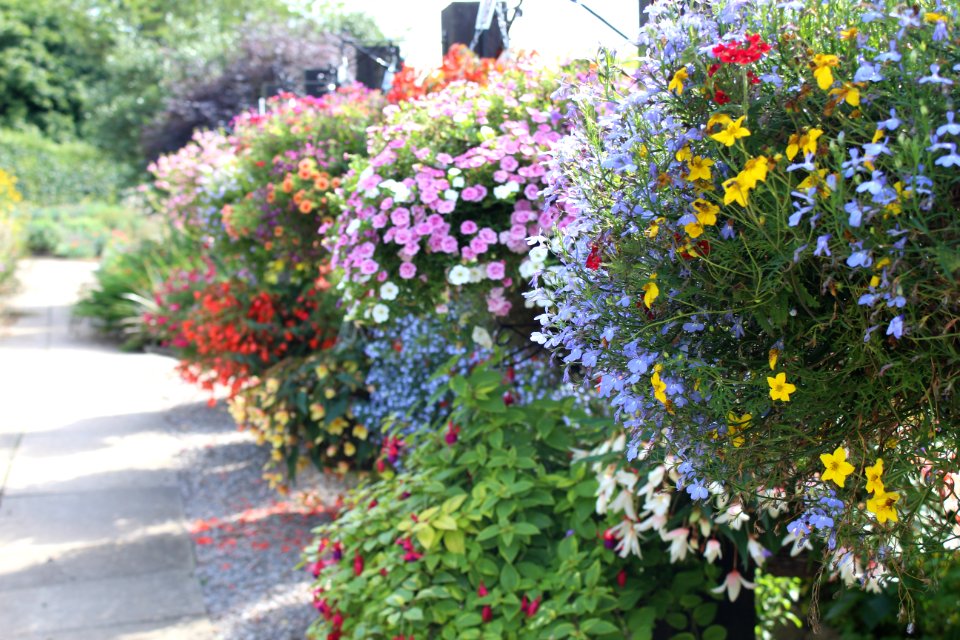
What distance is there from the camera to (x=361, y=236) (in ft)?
9.94

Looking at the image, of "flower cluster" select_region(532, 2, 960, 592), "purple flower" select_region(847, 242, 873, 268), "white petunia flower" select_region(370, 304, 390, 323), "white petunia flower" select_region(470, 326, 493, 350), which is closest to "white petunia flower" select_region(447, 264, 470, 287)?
"white petunia flower" select_region(370, 304, 390, 323)

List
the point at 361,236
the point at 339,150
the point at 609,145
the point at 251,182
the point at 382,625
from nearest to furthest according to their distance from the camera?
1. the point at 609,145
2. the point at 382,625
3. the point at 361,236
4. the point at 339,150
5. the point at 251,182

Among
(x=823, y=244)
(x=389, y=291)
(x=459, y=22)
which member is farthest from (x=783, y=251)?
(x=459, y=22)

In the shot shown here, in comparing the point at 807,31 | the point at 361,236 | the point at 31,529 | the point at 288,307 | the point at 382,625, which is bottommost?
the point at 31,529

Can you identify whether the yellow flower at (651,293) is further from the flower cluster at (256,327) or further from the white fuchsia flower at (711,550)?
the flower cluster at (256,327)

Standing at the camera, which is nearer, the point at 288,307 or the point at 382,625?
the point at 382,625

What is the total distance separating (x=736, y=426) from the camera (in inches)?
53.1

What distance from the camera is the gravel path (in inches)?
151

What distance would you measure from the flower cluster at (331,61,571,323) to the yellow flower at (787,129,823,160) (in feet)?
5.27

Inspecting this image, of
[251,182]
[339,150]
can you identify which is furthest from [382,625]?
[251,182]

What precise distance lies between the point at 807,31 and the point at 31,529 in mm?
4528

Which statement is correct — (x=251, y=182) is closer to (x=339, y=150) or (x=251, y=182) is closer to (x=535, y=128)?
(x=339, y=150)

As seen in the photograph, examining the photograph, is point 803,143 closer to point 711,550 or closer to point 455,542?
point 711,550

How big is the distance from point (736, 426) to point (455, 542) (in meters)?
1.47
